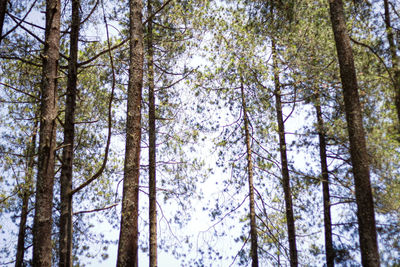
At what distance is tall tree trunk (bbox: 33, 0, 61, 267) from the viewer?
411 centimetres

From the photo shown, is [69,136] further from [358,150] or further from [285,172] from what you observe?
[285,172]

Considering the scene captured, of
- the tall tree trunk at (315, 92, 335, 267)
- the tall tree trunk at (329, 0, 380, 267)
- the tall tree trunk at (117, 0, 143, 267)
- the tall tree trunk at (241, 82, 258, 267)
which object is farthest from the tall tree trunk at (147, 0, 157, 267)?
the tall tree trunk at (329, 0, 380, 267)

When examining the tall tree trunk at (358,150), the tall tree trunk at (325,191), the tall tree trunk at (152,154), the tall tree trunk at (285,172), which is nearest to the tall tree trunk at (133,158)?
the tall tree trunk at (358,150)

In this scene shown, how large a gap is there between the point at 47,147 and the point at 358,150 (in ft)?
14.0

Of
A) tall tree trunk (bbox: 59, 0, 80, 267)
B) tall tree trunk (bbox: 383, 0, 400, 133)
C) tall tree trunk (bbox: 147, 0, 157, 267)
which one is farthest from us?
tall tree trunk (bbox: 147, 0, 157, 267)

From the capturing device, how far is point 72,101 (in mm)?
5902

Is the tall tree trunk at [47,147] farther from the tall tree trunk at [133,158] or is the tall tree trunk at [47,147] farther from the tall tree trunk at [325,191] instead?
the tall tree trunk at [325,191]

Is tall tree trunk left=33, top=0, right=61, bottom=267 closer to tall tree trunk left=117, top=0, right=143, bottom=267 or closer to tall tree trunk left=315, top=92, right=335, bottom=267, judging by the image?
tall tree trunk left=117, top=0, right=143, bottom=267

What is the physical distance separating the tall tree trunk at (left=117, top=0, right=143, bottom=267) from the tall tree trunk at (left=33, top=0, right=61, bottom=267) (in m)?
0.91

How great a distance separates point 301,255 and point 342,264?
1231 mm

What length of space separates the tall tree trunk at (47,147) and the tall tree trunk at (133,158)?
906 millimetres

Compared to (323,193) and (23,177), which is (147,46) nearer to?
(23,177)

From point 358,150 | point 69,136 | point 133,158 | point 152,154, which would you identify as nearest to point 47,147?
point 133,158

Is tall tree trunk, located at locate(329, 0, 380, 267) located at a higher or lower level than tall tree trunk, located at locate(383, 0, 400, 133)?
lower
